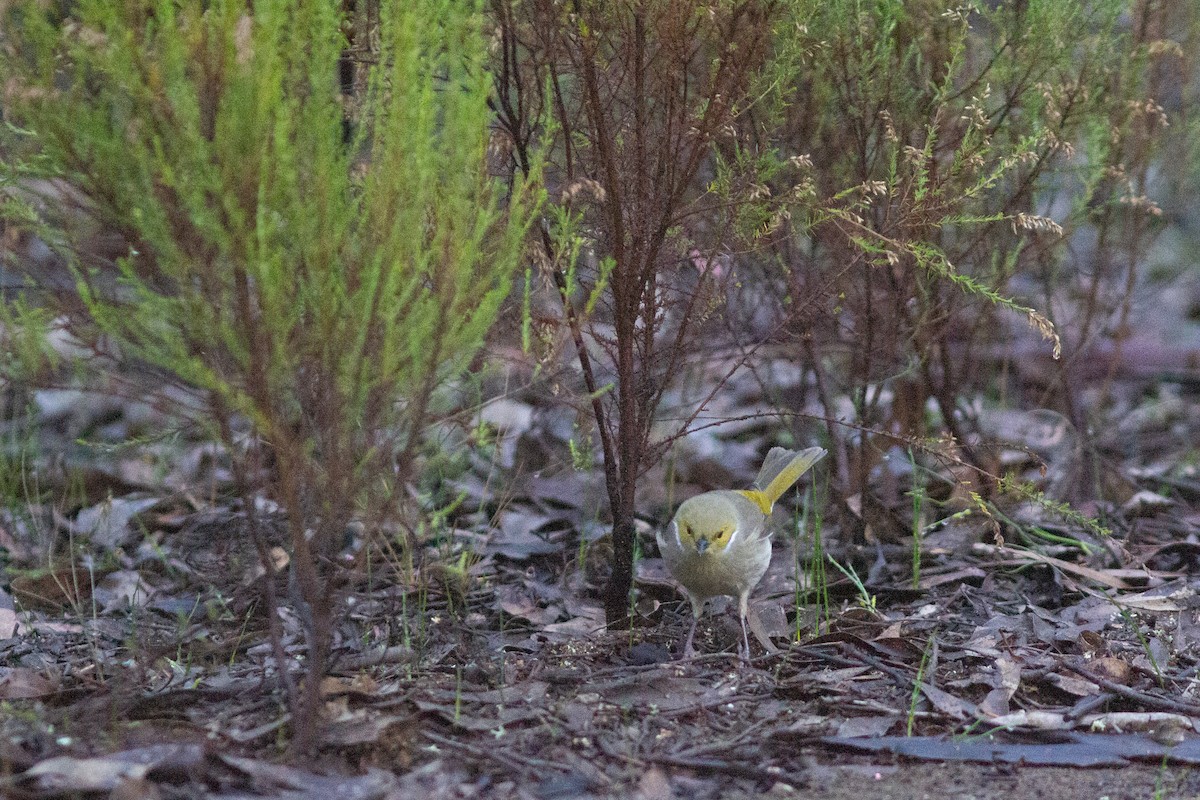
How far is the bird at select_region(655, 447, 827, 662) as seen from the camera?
151 inches

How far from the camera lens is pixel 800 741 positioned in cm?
325

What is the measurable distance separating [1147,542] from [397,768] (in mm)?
3289

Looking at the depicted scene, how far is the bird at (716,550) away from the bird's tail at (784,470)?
0.97 ft

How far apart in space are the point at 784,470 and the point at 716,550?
27.9 inches

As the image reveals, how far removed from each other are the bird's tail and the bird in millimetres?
296

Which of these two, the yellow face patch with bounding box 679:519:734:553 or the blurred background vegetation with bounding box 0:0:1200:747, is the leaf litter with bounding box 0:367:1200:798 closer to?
the blurred background vegetation with bounding box 0:0:1200:747

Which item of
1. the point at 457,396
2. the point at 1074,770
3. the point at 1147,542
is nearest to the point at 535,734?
the point at 1074,770

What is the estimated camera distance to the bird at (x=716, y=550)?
151 inches

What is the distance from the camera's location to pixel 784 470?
14.5 ft

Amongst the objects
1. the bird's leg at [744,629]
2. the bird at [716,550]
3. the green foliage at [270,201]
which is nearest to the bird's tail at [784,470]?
the bird at [716,550]

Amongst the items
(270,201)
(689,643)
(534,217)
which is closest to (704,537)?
(689,643)

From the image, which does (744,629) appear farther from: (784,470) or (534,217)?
(534,217)

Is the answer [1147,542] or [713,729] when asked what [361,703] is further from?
[1147,542]

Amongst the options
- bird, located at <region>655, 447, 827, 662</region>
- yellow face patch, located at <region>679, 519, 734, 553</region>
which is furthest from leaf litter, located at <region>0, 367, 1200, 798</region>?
yellow face patch, located at <region>679, 519, 734, 553</region>
